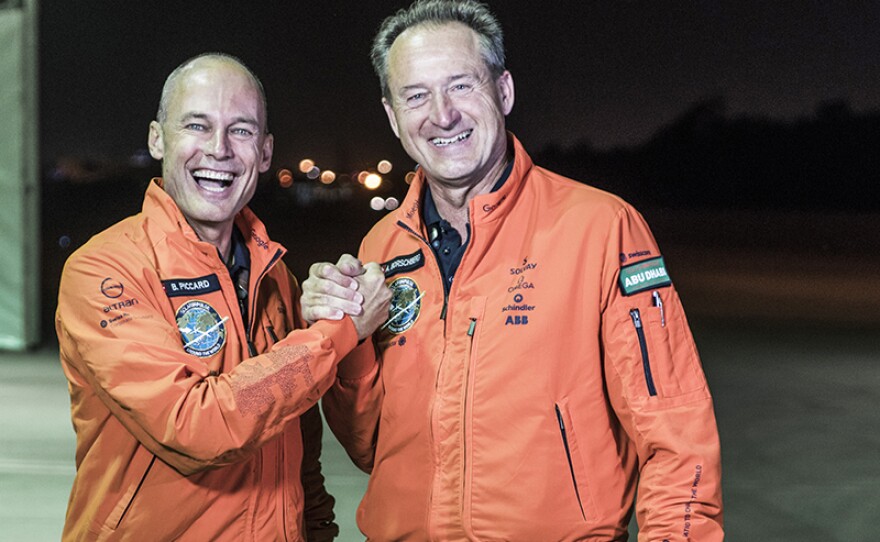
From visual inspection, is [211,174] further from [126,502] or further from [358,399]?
[126,502]

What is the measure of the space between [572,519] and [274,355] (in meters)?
0.68

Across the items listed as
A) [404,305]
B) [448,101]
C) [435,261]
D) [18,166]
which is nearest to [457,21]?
[448,101]

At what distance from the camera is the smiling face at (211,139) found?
2.10m

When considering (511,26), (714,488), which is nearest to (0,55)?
(714,488)

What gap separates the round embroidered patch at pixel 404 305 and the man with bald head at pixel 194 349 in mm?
78

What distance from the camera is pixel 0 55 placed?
698 centimetres

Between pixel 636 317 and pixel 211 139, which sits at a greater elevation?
pixel 211 139

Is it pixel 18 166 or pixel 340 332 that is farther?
pixel 18 166

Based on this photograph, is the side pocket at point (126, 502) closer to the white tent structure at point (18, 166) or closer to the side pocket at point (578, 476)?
the side pocket at point (578, 476)

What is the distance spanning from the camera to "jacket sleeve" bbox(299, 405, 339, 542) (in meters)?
2.41

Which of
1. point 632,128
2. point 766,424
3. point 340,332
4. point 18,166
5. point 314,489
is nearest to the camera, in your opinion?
point 340,332

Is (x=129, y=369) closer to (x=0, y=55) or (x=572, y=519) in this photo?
(x=572, y=519)

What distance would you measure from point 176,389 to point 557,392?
76cm

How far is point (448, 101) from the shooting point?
202 cm
